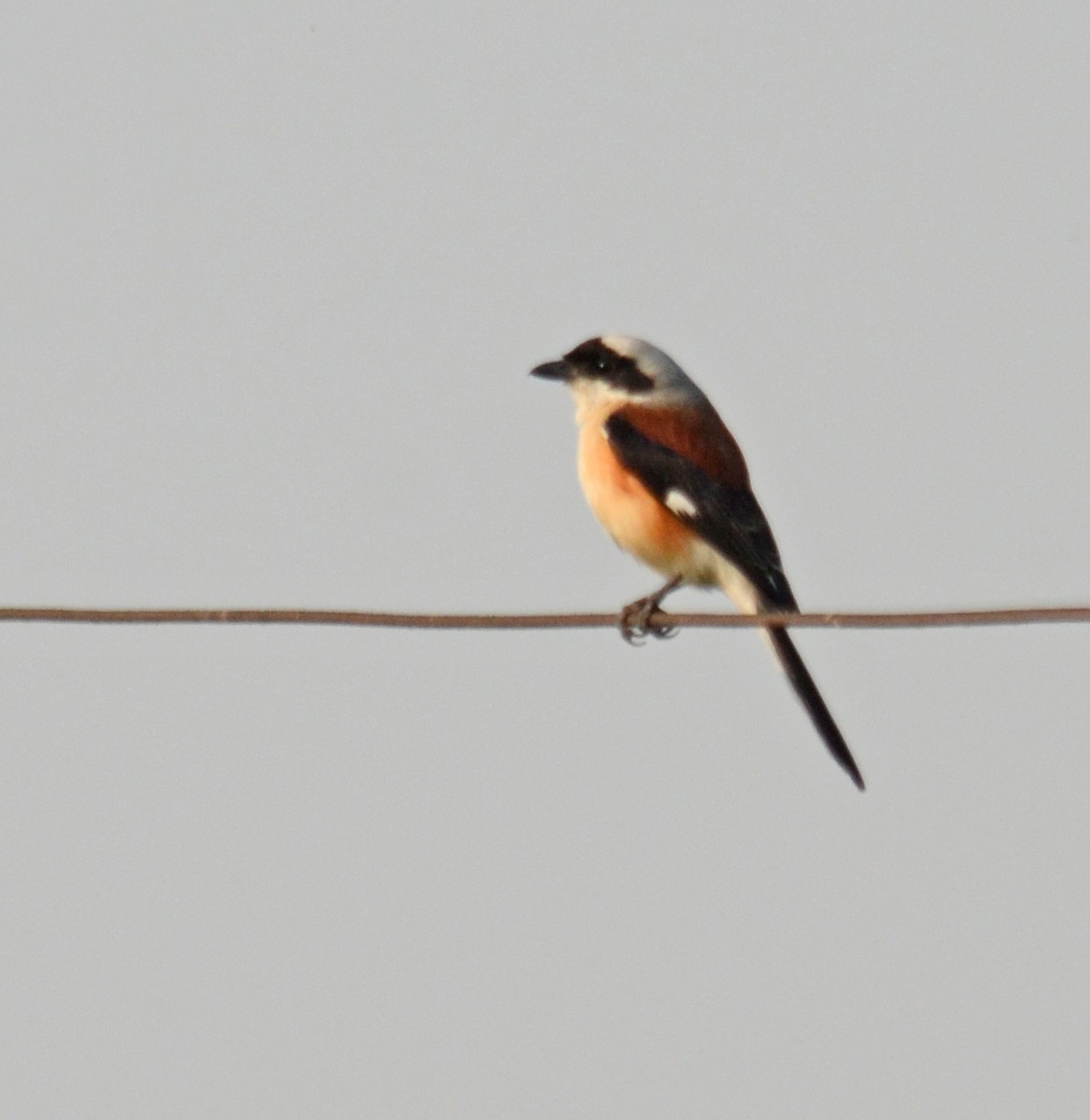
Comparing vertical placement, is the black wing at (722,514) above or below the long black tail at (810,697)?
above

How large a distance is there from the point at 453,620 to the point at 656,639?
8.65ft

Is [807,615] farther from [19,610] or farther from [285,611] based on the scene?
[19,610]

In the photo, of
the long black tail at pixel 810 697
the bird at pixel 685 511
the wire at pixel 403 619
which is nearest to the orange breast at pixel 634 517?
the bird at pixel 685 511

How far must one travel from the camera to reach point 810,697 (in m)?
7.82

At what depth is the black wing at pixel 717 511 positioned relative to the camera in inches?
320

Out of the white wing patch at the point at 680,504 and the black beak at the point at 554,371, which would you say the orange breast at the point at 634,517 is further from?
the black beak at the point at 554,371

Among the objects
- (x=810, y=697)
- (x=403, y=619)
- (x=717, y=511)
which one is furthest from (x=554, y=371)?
(x=403, y=619)

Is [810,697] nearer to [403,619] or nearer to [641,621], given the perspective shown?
[641,621]

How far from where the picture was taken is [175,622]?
18.5 feet

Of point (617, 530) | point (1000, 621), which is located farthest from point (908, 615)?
point (617, 530)

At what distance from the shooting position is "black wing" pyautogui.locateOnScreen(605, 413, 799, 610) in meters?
8.12

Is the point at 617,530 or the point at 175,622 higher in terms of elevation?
the point at 617,530

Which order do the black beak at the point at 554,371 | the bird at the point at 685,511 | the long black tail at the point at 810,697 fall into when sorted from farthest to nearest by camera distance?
1. the black beak at the point at 554,371
2. the bird at the point at 685,511
3. the long black tail at the point at 810,697

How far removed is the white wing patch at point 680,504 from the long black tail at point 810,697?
0.55 meters
